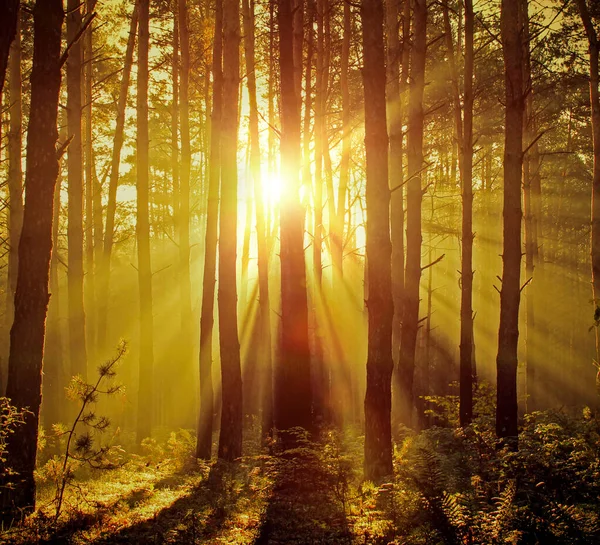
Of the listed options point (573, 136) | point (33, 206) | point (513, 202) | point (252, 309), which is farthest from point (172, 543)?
point (573, 136)

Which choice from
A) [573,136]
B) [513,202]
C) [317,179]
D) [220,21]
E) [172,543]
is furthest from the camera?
[573,136]

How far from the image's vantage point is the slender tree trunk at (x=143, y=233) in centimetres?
1279

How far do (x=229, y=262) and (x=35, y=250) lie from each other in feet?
14.1

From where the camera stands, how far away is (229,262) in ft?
32.9

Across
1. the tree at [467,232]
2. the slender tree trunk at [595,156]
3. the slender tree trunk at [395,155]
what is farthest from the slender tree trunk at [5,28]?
the slender tree trunk at [595,156]

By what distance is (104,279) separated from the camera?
1748 cm

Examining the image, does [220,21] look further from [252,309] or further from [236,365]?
[252,309]

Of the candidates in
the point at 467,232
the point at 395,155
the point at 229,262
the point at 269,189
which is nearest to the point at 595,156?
the point at 467,232

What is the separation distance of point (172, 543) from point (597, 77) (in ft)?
46.5

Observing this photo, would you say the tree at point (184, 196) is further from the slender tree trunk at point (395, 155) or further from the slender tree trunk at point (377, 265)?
the slender tree trunk at point (377, 265)

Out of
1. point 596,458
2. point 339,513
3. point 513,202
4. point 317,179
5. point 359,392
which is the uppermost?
point 317,179

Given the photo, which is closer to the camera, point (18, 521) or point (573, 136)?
point (18, 521)

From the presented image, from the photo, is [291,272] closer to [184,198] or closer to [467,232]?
[467,232]

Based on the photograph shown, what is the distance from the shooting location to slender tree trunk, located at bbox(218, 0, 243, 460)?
973cm
